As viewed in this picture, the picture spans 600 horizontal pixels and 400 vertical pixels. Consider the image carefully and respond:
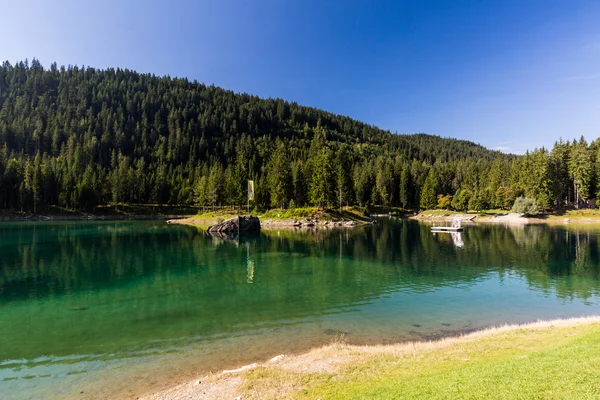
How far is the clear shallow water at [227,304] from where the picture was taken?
1620 cm

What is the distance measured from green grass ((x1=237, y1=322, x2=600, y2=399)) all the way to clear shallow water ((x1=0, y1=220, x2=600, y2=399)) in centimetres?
404

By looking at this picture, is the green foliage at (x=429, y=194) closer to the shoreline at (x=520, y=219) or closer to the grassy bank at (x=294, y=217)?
the shoreline at (x=520, y=219)

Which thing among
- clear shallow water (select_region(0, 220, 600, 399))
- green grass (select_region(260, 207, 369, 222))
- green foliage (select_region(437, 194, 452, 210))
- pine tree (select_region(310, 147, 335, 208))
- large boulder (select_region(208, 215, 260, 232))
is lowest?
clear shallow water (select_region(0, 220, 600, 399))

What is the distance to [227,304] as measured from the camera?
85.2ft

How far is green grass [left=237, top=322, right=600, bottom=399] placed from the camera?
932 cm

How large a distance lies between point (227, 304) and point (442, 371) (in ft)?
58.9

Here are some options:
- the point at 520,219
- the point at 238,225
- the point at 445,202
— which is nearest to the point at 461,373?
the point at 238,225

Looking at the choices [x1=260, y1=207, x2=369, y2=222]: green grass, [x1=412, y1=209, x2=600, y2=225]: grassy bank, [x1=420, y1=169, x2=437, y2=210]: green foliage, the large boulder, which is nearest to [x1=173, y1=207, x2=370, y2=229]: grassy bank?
[x1=260, y1=207, x2=369, y2=222]: green grass

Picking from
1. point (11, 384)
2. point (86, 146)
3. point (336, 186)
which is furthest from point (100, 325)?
point (86, 146)

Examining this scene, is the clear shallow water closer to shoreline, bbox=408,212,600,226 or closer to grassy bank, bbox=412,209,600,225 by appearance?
shoreline, bbox=408,212,600,226

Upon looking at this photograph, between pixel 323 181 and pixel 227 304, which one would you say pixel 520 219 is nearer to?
pixel 323 181

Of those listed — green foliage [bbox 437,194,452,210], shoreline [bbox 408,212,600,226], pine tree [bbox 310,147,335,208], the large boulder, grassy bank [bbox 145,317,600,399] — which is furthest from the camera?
green foliage [bbox 437,194,452,210]

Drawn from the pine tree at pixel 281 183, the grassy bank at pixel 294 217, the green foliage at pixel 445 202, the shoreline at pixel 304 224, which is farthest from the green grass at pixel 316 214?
the green foliage at pixel 445 202

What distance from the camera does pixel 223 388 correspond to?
12.4 meters
